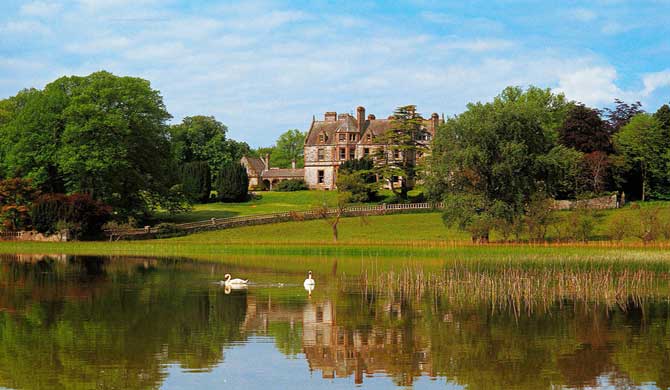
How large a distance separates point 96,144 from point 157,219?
9083 millimetres

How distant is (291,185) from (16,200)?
41.8 m

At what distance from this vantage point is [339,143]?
9619cm

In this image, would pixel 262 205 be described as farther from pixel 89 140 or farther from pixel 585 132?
pixel 585 132

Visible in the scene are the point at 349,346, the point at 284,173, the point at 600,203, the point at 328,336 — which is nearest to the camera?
the point at 349,346

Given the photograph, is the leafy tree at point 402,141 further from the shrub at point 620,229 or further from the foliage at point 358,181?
the shrub at point 620,229

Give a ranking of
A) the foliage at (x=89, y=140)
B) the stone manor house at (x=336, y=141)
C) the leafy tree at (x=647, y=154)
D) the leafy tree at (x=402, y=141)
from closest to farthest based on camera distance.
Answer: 1. the foliage at (x=89, y=140)
2. the leafy tree at (x=647, y=154)
3. the leafy tree at (x=402, y=141)
4. the stone manor house at (x=336, y=141)

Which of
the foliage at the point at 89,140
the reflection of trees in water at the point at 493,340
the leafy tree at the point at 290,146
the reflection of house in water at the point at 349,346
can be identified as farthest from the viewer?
the leafy tree at the point at 290,146

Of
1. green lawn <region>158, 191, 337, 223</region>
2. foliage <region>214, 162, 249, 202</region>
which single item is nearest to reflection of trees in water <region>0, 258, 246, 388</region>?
green lawn <region>158, 191, 337, 223</region>

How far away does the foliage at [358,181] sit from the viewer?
63250 millimetres

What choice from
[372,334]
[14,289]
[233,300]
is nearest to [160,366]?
[372,334]

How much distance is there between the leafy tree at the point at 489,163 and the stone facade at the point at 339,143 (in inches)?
1626

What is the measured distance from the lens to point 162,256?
47.2 metres

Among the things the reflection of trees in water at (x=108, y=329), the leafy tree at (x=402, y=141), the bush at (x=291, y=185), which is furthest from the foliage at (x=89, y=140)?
the bush at (x=291, y=185)

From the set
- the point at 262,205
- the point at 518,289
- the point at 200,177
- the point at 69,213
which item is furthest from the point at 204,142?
the point at 518,289
